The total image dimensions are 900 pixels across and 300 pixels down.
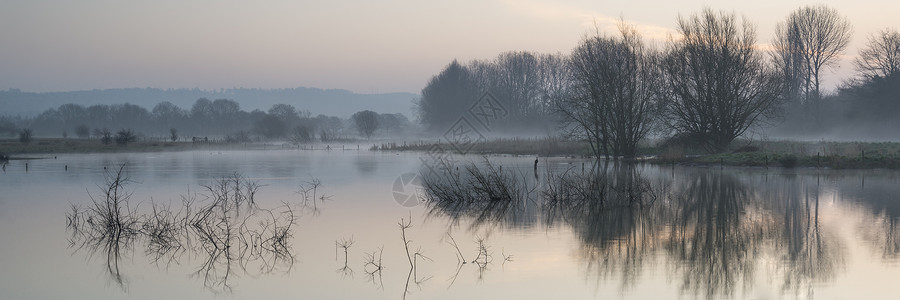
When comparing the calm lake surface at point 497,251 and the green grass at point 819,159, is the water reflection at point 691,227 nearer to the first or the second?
the calm lake surface at point 497,251

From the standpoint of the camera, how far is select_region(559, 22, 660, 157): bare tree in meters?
37.8

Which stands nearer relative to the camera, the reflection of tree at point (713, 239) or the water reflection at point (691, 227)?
the reflection of tree at point (713, 239)

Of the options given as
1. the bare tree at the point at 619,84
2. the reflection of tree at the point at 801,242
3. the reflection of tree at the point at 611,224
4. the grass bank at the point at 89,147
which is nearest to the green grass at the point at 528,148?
the bare tree at the point at 619,84

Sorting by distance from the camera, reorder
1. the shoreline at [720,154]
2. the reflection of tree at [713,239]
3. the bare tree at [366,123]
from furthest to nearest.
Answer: the bare tree at [366,123] < the shoreline at [720,154] < the reflection of tree at [713,239]

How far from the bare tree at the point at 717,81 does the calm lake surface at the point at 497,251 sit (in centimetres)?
1622

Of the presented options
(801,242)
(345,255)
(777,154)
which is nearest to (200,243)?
(345,255)

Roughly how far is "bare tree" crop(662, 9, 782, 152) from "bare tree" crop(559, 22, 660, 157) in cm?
142

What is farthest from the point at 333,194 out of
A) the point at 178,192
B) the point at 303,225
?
the point at 303,225

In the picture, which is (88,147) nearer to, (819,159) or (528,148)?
(528,148)

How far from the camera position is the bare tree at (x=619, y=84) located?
37.8 meters

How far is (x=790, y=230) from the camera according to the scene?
13.2 meters

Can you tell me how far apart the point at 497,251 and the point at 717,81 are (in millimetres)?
27886

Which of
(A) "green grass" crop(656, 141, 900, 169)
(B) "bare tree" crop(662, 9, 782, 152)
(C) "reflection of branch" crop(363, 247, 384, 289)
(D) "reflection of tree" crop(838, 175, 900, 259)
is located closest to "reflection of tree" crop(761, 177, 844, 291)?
(D) "reflection of tree" crop(838, 175, 900, 259)

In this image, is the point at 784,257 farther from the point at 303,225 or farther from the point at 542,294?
the point at 303,225
